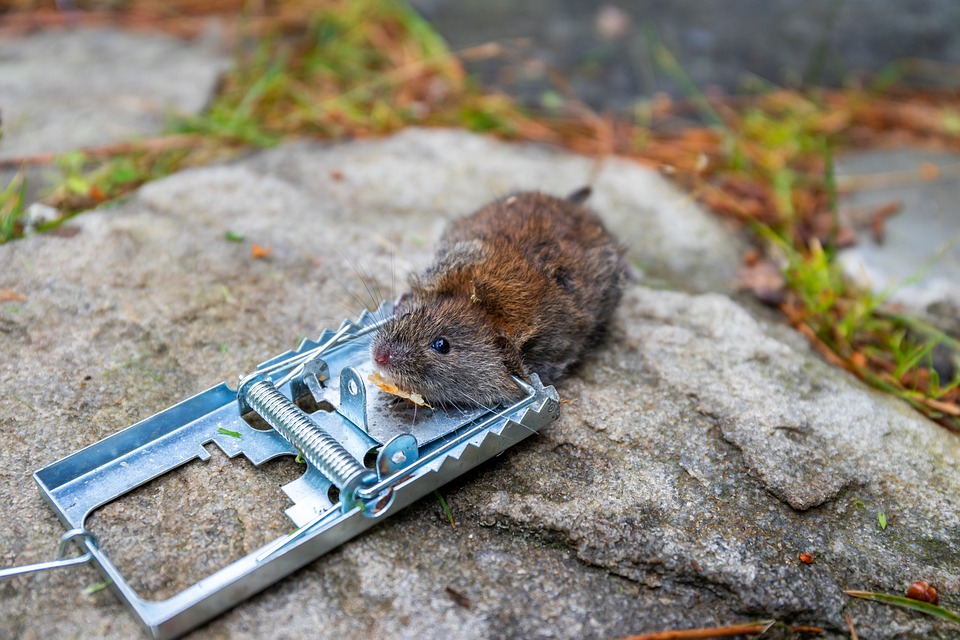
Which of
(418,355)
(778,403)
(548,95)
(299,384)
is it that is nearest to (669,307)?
(778,403)

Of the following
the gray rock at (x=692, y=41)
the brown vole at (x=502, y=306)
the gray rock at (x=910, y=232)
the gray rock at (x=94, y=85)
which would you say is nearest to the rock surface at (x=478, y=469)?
the brown vole at (x=502, y=306)

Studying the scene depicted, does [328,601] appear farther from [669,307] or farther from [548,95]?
[548,95]

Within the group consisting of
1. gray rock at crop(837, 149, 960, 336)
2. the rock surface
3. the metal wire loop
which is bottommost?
Answer: gray rock at crop(837, 149, 960, 336)

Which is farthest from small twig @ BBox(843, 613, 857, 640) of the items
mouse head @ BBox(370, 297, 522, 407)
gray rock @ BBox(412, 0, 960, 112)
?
gray rock @ BBox(412, 0, 960, 112)

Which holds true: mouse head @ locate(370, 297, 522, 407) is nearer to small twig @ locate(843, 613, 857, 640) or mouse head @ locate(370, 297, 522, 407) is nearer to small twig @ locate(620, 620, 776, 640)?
small twig @ locate(620, 620, 776, 640)

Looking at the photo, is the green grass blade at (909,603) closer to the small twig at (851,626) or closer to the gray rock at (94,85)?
the small twig at (851,626)

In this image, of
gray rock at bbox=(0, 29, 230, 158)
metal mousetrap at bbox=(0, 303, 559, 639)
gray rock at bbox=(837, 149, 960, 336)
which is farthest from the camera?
gray rock at bbox=(0, 29, 230, 158)

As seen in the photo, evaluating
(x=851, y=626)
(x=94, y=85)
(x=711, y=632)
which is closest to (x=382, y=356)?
(x=711, y=632)
